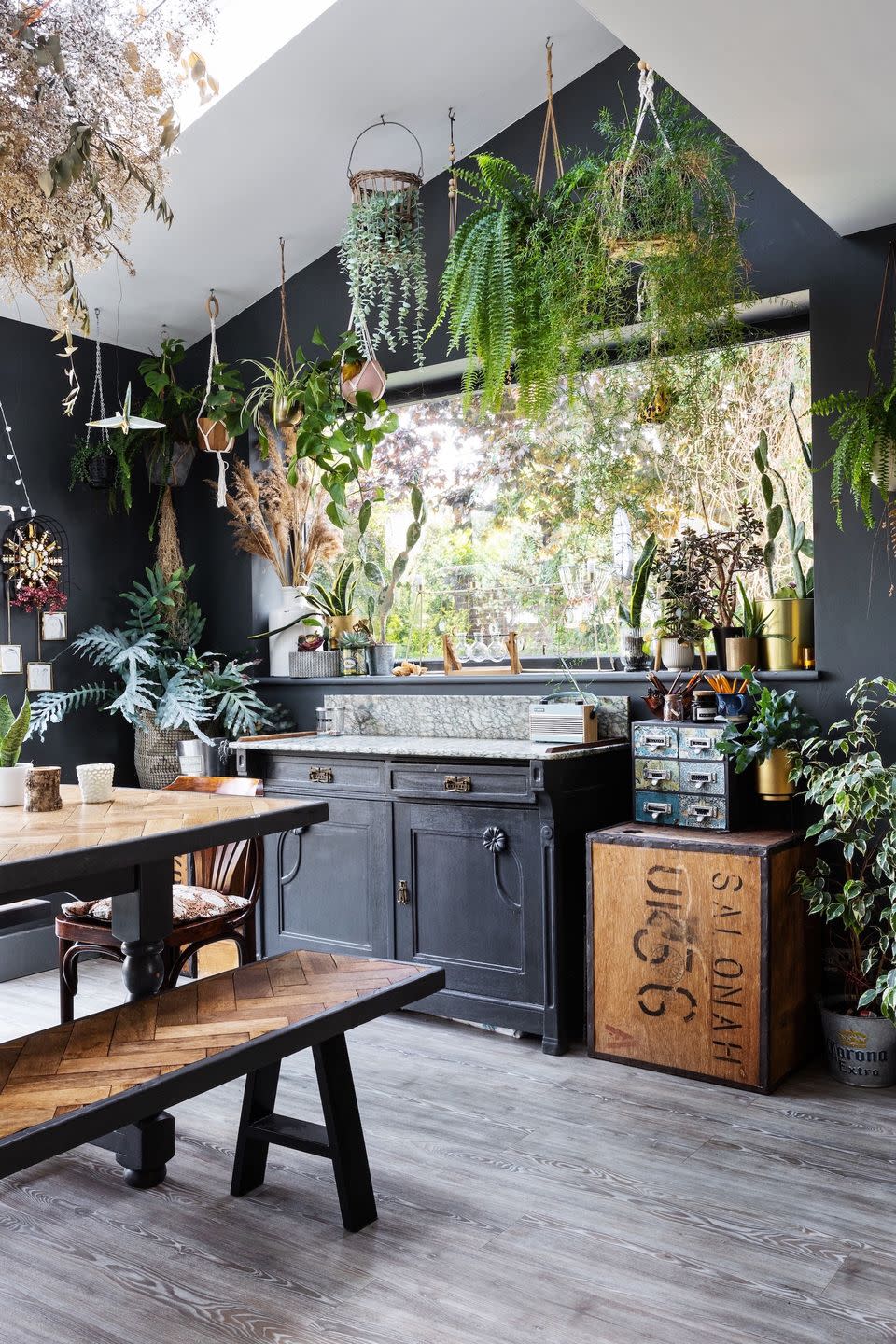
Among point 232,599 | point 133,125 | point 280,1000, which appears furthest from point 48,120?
point 232,599

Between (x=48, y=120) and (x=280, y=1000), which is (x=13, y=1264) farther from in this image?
(x=48, y=120)

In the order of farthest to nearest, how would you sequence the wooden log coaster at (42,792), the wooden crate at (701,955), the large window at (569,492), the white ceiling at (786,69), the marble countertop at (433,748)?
the large window at (569,492) → the marble countertop at (433,748) → the wooden crate at (701,955) → the wooden log coaster at (42,792) → the white ceiling at (786,69)

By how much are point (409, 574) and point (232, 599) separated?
924 millimetres

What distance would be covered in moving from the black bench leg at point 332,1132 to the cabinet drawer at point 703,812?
144 cm

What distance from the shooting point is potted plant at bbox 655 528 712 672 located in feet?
12.9

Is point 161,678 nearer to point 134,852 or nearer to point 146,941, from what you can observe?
point 146,941

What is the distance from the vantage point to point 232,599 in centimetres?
536

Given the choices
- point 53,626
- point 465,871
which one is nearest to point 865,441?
point 465,871

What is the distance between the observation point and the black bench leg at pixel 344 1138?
8.20ft

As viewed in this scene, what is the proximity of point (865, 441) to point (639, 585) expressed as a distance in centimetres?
109

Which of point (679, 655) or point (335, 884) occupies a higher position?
point (679, 655)

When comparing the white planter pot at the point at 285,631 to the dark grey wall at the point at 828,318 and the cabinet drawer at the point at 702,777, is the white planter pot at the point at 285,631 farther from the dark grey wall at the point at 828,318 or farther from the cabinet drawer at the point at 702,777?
the cabinet drawer at the point at 702,777

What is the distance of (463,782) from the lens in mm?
3830

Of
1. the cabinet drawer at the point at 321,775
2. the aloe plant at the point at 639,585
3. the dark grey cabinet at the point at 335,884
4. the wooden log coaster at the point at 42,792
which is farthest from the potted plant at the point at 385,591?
the wooden log coaster at the point at 42,792
